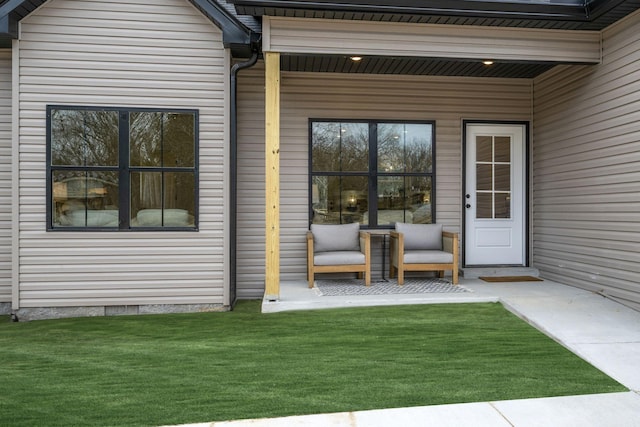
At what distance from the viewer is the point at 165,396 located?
265cm

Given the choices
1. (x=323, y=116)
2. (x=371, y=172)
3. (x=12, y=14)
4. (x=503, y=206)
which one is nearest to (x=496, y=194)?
(x=503, y=206)

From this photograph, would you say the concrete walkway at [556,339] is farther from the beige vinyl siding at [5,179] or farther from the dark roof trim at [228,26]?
the beige vinyl siding at [5,179]

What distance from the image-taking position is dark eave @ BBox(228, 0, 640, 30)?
4.30 meters

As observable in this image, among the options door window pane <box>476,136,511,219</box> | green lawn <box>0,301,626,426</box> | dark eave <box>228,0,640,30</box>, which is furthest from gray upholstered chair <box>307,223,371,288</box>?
dark eave <box>228,0,640,30</box>

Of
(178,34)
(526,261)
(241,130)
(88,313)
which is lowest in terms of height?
(88,313)

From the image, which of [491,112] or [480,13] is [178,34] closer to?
[480,13]

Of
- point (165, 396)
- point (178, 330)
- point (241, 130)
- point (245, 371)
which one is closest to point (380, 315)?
point (245, 371)

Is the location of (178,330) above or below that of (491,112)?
below

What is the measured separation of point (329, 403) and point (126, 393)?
4.23ft

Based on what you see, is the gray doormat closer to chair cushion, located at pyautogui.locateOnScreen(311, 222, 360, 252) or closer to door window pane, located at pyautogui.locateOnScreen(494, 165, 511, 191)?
chair cushion, located at pyautogui.locateOnScreen(311, 222, 360, 252)

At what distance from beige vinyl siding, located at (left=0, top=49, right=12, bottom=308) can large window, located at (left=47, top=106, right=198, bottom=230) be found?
72 centimetres

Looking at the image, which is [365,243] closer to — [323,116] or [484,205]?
[323,116]

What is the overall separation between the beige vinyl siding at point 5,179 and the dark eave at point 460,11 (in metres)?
3.12

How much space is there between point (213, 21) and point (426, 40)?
95.9 inches
